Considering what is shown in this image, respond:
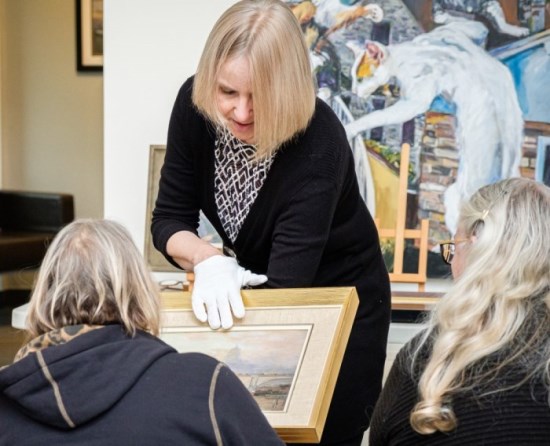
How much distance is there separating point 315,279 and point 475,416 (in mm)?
663

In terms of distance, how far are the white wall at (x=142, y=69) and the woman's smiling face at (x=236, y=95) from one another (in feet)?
7.78

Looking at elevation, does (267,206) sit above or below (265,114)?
below

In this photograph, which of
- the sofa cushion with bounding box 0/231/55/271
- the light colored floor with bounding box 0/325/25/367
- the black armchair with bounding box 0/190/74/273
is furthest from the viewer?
the black armchair with bounding box 0/190/74/273

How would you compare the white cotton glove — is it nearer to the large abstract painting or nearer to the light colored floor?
the large abstract painting

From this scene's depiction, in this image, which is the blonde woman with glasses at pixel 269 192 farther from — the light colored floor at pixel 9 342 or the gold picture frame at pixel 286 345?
the light colored floor at pixel 9 342

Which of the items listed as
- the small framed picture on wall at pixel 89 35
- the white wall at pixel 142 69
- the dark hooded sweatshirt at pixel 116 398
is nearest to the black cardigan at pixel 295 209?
the dark hooded sweatshirt at pixel 116 398

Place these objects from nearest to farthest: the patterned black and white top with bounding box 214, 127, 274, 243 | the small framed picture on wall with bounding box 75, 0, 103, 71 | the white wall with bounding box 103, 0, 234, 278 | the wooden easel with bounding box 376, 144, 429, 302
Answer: the patterned black and white top with bounding box 214, 127, 274, 243 → the wooden easel with bounding box 376, 144, 429, 302 → the white wall with bounding box 103, 0, 234, 278 → the small framed picture on wall with bounding box 75, 0, 103, 71

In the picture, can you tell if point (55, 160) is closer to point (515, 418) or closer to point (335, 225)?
point (335, 225)

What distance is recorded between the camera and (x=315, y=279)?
6.58 ft

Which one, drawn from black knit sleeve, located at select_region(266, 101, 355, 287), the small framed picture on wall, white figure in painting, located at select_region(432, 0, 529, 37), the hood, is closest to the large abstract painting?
white figure in painting, located at select_region(432, 0, 529, 37)

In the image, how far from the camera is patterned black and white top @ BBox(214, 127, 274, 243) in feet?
6.51

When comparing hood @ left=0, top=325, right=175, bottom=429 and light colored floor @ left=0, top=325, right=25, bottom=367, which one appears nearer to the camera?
hood @ left=0, top=325, right=175, bottom=429

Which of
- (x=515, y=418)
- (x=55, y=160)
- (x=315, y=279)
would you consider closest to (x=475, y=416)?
(x=515, y=418)

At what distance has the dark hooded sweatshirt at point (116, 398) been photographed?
1370 mm
